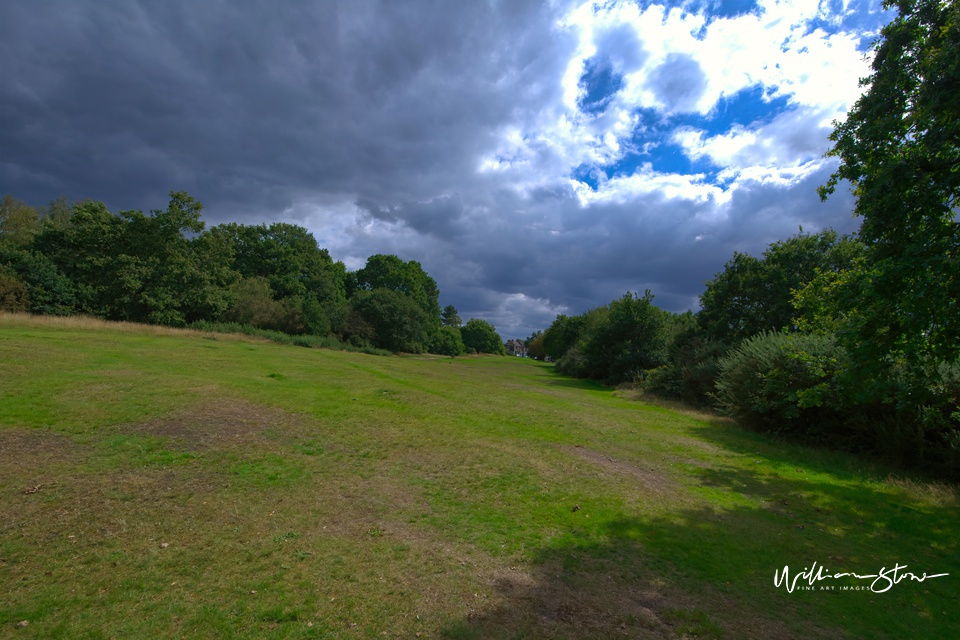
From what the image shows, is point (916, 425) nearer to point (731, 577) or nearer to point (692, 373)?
point (731, 577)

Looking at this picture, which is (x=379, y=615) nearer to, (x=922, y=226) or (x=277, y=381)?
(x=922, y=226)

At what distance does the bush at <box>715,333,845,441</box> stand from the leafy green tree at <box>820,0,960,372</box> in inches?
256

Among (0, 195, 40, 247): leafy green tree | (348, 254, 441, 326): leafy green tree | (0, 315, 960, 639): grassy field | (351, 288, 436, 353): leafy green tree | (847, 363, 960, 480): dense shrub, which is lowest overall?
(0, 315, 960, 639): grassy field

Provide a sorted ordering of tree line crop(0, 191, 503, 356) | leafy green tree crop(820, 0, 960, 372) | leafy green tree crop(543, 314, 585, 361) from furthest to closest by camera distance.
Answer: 1. leafy green tree crop(543, 314, 585, 361)
2. tree line crop(0, 191, 503, 356)
3. leafy green tree crop(820, 0, 960, 372)

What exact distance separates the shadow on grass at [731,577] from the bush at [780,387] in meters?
7.39

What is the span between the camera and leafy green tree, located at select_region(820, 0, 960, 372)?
285 inches

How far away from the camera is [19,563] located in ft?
14.1

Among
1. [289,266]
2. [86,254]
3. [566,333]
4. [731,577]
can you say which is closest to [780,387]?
[731,577]

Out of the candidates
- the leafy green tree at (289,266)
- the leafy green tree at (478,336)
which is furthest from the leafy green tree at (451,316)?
the leafy green tree at (289,266)

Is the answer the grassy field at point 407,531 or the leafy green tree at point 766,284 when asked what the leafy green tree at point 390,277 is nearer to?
the leafy green tree at point 766,284

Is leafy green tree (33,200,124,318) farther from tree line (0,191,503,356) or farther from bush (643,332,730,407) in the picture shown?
bush (643,332,730,407)

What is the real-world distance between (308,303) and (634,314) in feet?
140

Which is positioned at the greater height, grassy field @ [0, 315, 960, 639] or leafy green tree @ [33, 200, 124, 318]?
leafy green tree @ [33, 200, 124, 318]

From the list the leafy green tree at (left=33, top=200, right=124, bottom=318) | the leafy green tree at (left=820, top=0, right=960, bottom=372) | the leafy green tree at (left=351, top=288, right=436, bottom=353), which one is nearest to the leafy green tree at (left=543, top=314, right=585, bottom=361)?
the leafy green tree at (left=351, top=288, right=436, bottom=353)
